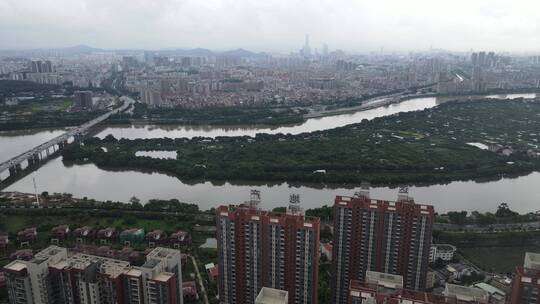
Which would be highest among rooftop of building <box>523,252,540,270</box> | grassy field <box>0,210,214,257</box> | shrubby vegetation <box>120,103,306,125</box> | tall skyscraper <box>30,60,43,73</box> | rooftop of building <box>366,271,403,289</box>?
tall skyscraper <box>30,60,43,73</box>

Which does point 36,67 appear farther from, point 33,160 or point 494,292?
point 494,292

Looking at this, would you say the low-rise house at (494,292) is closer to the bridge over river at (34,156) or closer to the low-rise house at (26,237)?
the low-rise house at (26,237)

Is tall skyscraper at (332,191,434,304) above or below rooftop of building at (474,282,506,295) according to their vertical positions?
above

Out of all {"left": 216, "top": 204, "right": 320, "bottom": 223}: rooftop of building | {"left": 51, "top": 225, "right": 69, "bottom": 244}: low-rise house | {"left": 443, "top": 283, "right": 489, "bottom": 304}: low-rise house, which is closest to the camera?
{"left": 443, "top": 283, "right": 489, "bottom": 304}: low-rise house

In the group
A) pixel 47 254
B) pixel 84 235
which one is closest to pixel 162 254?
pixel 47 254

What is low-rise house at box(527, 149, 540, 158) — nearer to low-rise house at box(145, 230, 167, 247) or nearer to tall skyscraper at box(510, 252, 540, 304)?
tall skyscraper at box(510, 252, 540, 304)

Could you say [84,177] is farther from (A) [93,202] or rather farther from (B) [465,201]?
(B) [465,201]

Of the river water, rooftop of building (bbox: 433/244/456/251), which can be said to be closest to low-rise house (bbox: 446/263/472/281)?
rooftop of building (bbox: 433/244/456/251)

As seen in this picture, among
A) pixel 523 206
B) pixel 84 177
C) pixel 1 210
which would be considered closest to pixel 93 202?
pixel 1 210
